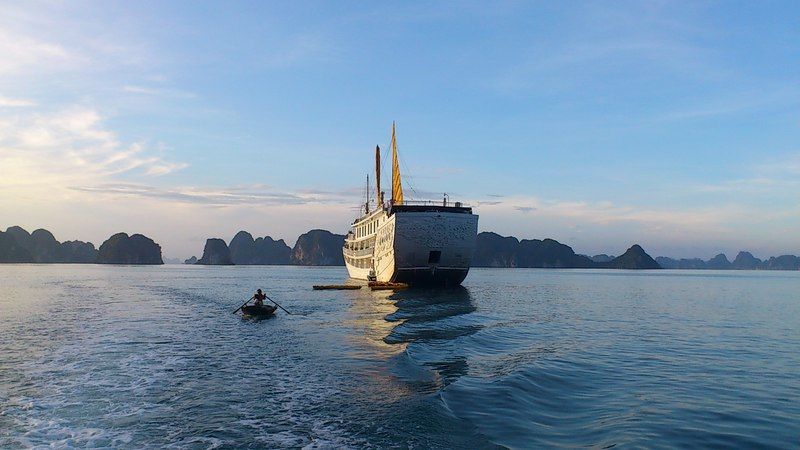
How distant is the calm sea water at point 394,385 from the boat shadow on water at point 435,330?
0.67ft

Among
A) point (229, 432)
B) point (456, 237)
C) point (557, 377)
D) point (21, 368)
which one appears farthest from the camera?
point (456, 237)

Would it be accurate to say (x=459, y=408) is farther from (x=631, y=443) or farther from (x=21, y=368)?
(x=21, y=368)

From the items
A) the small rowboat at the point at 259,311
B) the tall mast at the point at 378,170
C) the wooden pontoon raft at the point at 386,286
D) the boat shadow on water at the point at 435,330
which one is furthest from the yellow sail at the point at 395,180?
the small rowboat at the point at 259,311

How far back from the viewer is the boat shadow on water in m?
21.0

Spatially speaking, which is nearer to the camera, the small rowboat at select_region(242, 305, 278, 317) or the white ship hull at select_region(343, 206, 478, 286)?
the small rowboat at select_region(242, 305, 278, 317)

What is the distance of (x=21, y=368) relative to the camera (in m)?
20.0

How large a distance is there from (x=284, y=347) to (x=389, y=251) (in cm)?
3812

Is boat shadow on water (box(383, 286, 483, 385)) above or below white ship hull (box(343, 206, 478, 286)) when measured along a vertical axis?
below

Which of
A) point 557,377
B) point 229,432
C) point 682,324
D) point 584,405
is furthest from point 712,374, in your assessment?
point 682,324

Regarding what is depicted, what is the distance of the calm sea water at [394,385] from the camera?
12.5 m

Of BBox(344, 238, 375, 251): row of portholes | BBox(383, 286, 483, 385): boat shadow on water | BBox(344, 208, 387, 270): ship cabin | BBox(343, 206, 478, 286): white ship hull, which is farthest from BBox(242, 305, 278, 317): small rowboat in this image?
BBox(344, 238, 375, 251): row of portholes

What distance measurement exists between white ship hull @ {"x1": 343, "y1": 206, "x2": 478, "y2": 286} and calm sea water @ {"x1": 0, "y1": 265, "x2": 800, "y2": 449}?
24.4m

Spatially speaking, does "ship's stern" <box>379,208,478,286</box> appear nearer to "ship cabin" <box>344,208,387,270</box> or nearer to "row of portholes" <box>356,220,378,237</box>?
"ship cabin" <box>344,208,387,270</box>

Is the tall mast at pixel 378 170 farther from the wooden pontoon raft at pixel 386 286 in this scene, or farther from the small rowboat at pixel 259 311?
the small rowboat at pixel 259 311
